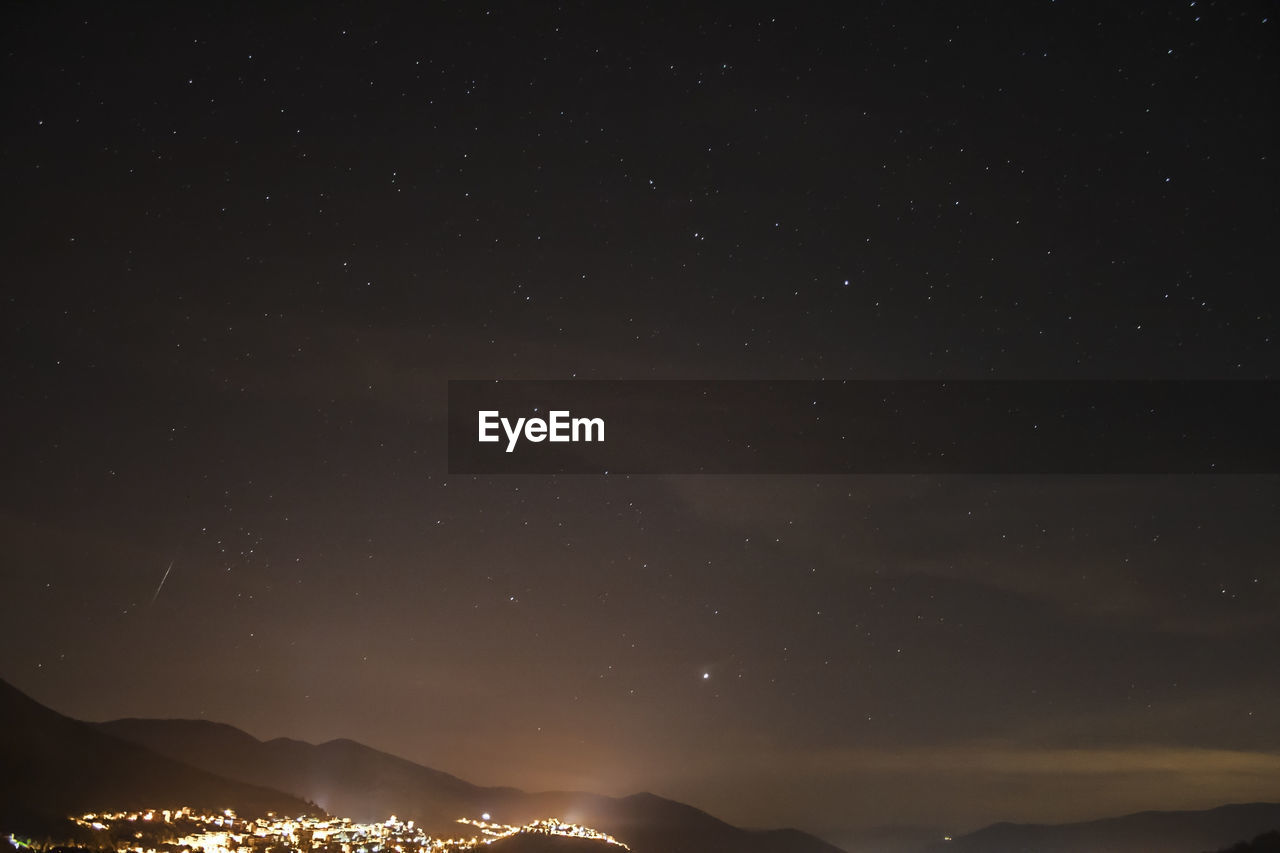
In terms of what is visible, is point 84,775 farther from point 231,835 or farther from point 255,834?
point 231,835

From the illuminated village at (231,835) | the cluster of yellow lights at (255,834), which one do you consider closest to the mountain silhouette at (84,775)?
the cluster of yellow lights at (255,834)

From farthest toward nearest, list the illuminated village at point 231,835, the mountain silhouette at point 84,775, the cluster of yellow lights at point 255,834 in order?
1. the mountain silhouette at point 84,775
2. the cluster of yellow lights at point 255,834
3. the illuminated village at point 231,835

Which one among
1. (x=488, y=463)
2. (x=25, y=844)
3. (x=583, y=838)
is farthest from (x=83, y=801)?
(x=488, y=463)

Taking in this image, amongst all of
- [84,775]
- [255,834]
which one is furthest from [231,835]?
[84,775]

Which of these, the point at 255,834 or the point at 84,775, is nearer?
the point at 255,834

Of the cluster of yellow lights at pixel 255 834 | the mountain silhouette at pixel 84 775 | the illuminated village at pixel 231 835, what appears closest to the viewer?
the illuminated village at pixel 231 835

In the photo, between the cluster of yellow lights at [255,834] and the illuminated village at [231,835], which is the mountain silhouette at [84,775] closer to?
the cluster of yellow lights at [255,834]

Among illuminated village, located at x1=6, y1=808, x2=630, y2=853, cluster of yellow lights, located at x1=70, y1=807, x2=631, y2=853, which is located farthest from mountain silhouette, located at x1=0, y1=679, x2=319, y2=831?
illuminated village, located at x1=6, y1=808, x2=630, y2=853
